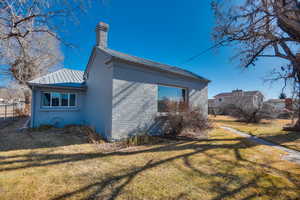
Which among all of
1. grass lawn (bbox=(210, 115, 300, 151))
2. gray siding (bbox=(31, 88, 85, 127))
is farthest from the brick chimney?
grass lawn (bbox=(210, 115, 300, 151))

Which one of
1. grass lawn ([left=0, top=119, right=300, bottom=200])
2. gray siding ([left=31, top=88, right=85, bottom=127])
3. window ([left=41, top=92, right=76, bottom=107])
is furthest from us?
window ([left=41, top=92, right=76, bottom=107])

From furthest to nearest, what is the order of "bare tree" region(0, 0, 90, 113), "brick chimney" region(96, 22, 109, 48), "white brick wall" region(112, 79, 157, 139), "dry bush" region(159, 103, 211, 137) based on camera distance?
"brick chimney" region(96, 22, 109, 48)
"dry bush" region(159, 103, 211, 137)
"white brick wall" region(112, 79, 157, 139)
"bare tree" region(0, 0, 90, 113)

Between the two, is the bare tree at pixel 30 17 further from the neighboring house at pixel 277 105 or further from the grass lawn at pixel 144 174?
the neighboring house at pixel 277 105

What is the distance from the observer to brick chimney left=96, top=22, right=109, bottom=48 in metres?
8.23

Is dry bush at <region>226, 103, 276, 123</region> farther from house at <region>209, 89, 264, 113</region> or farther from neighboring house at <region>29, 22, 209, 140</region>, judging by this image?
neighboring house at <region>29, 22, 209, 140</region>

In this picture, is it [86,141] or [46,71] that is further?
[46,71]

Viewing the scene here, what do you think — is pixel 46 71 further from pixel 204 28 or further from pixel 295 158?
pixel 295 158

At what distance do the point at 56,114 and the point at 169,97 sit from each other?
770cm

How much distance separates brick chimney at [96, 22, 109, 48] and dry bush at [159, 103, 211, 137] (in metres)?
5.85

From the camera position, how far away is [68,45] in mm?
4871

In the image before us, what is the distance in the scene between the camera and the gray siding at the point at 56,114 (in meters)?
8.11

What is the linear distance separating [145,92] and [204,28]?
21.9 ft

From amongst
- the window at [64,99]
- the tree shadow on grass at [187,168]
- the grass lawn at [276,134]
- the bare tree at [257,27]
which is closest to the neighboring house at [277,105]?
the grass lawn at [276,134]

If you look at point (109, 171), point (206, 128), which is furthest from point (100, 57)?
point (206, 128)
